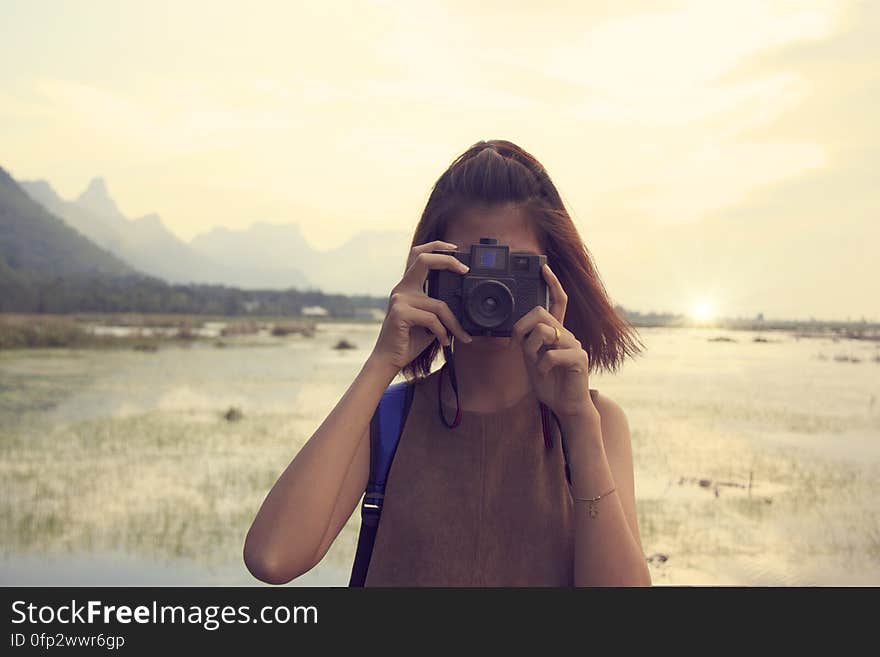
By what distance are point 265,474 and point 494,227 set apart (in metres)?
10.3

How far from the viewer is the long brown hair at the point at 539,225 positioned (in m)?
1.84

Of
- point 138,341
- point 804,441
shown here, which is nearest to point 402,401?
point 804,441

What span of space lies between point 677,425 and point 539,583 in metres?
16.4

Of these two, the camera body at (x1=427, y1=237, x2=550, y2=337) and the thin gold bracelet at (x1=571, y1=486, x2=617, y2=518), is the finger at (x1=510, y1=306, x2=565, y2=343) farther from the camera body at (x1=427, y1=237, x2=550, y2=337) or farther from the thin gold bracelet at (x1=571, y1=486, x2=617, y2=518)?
the thin gold bracelet at (x1=571, y1=486, x2=617, y2=518)

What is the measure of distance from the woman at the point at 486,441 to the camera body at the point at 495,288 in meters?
0.03

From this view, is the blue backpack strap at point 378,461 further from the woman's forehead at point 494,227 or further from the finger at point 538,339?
the woman's forehead at point 494,227

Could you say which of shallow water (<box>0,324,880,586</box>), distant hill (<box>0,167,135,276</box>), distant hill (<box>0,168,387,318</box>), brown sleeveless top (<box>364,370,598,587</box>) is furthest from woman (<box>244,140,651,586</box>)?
distant hill (<box>0,167,135,276</box>)

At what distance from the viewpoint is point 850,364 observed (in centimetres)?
3316

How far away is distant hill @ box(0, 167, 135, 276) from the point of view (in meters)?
99.3

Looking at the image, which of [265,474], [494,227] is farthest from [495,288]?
[265,474]

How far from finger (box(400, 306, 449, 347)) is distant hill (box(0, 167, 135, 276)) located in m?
101

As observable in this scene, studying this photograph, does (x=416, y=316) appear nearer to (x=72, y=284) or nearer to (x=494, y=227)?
(x=494, y=227)

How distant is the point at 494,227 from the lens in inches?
74.4

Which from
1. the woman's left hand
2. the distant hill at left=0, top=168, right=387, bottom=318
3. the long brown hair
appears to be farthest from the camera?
the distant hill at left=0, top=168, right=387, bottom=318
